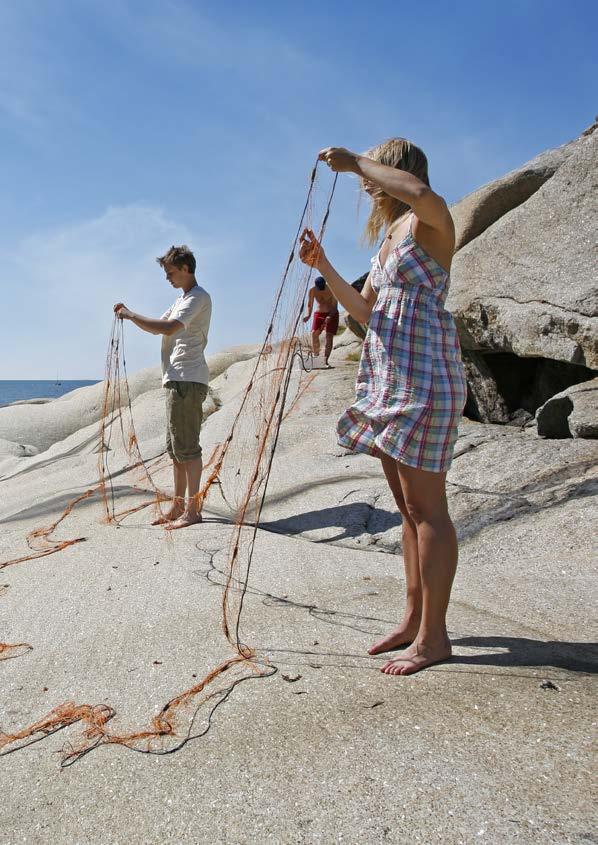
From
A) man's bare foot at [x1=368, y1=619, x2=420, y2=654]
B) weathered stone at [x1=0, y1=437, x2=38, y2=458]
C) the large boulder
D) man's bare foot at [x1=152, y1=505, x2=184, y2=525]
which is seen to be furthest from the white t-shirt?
weathered stone at [x1=0, y1=437, x2=38, y2=458]

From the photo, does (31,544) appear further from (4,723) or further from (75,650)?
(4,723)

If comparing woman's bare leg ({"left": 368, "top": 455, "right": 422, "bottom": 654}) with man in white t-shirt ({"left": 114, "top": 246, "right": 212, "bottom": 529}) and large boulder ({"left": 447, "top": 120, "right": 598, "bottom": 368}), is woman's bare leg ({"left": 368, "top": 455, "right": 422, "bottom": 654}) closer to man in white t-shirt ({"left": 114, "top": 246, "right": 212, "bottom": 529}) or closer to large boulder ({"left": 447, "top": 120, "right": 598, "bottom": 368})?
man in white t-shirt ({"left": 114, "top": 246, "right": 212, "bottom": 529})

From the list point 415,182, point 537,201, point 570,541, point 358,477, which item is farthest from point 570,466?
point 415,182

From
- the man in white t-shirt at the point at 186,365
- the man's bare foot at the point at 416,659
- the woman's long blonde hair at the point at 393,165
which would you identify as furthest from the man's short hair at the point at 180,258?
the man's bare foot at the point at 416,659

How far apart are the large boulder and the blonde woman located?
2.98m

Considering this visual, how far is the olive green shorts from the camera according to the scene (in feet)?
15.3

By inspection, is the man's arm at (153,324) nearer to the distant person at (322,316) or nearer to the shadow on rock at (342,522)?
the shadow on rock at (342,522)

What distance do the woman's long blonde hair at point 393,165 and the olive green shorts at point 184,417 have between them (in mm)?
2389

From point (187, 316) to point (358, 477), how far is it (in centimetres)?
175

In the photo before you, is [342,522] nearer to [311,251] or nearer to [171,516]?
[171,516]

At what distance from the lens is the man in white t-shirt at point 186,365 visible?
15.2ft

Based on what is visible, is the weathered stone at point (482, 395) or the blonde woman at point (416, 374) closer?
the blonde woman at point (416, 374)

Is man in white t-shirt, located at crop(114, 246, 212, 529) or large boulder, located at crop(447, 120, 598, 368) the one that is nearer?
man in white t-shirt, located at crop(114, 246, 212, 529)

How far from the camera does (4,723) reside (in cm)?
237
